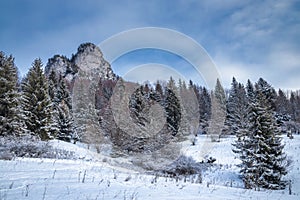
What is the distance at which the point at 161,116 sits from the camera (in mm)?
29719

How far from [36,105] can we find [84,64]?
87.7m

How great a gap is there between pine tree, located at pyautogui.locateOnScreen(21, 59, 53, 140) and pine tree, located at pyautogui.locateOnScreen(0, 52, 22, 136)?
5.21ft

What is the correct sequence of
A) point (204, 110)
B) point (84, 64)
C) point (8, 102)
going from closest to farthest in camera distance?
1. point (8, 102)
2. point (204, 110)
3. point (84, 64)

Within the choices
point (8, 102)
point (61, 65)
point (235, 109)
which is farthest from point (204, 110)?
point (61, 65)

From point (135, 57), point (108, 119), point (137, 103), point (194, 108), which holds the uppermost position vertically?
point (135, 57)

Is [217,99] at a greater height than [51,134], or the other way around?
[217,99]

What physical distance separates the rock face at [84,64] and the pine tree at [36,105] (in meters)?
68.1

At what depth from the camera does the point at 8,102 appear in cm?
2075

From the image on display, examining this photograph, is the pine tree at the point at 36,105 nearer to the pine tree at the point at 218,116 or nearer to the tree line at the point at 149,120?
the tree line at the point at 149,120

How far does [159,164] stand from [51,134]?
12.5 meters

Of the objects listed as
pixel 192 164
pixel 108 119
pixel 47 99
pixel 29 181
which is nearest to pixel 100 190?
pixel 29 181

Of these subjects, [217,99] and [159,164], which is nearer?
[159,164]

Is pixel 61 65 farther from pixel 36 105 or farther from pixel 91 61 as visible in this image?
pixel 36 105

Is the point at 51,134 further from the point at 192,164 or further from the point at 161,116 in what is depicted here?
the point at 192,164
